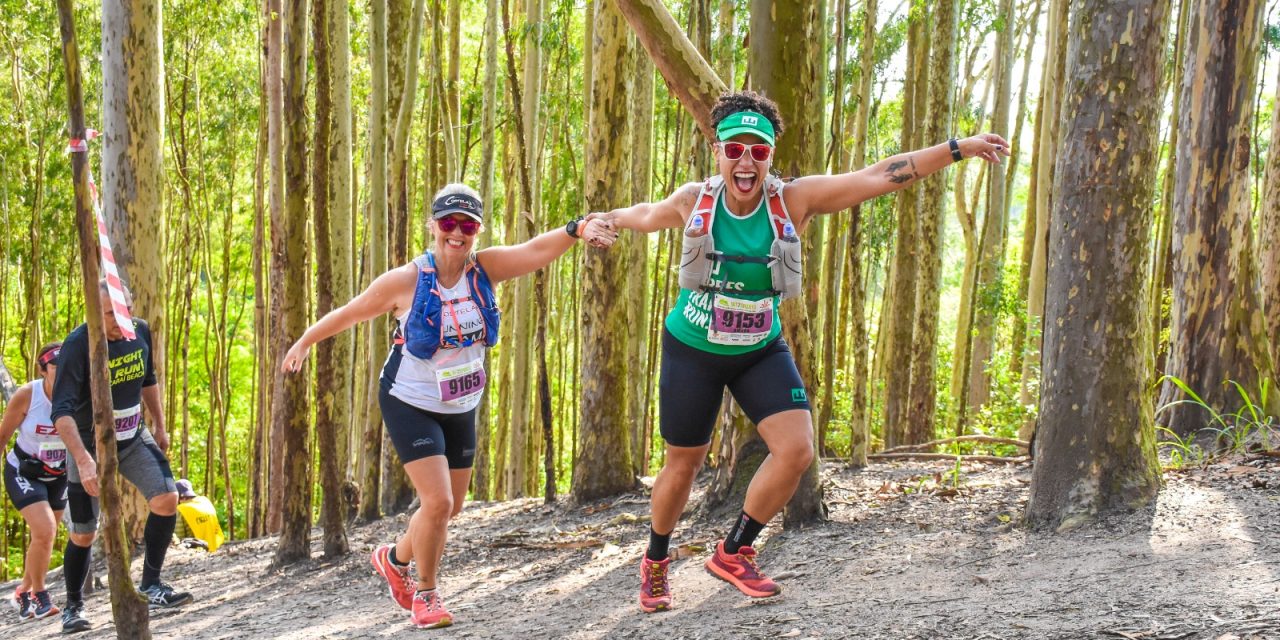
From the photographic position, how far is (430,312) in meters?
4.86

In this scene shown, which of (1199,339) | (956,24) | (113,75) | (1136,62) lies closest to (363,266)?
(113,75)

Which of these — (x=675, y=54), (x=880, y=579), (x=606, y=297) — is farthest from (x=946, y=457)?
(x=675, y=54)

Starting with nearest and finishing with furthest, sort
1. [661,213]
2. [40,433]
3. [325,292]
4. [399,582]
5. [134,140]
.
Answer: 1. [661,213]
2. [399,582]
3. [40,433]
4. [325,292]
5. [134,140]

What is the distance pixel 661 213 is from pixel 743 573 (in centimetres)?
156

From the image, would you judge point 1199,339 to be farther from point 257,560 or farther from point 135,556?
point 135,556

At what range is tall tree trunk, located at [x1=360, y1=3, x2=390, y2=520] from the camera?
10.4m

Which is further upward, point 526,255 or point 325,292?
point 526,255

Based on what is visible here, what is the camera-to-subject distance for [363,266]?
16812 millimetres

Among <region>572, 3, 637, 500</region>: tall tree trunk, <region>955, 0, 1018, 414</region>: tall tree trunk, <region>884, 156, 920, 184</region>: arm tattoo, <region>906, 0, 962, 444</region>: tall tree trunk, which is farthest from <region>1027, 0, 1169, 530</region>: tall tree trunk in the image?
<region>955, 0, 1018, 414</region>: tall tree trunk

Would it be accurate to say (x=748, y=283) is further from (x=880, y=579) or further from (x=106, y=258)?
(x=106, y=258)

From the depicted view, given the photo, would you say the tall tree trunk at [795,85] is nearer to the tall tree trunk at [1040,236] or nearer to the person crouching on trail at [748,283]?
the person crouching on trail at [748,283]

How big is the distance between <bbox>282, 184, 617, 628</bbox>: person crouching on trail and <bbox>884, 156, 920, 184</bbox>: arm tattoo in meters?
1.32

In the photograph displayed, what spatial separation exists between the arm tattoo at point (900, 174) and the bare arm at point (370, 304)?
212 cm

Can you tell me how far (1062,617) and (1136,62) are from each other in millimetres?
2664
